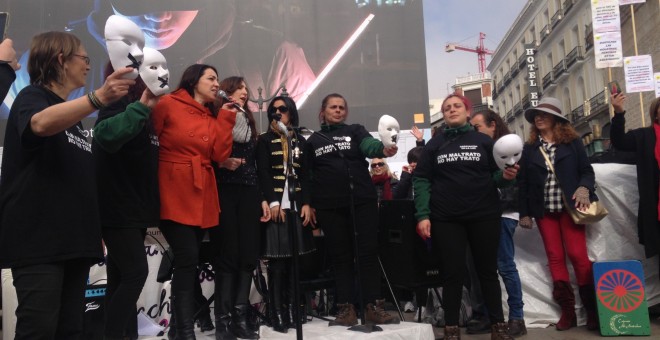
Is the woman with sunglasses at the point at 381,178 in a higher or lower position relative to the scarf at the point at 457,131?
lower

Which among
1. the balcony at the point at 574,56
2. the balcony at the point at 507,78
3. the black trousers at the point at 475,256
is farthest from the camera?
the balcony at the point at 507,78

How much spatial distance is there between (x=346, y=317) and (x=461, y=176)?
1225mm

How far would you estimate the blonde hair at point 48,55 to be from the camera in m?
2.06

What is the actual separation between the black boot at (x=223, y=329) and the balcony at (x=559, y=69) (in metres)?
31.4

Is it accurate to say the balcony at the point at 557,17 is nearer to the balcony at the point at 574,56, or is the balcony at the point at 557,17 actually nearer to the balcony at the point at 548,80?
the balcony at the point at 574,56

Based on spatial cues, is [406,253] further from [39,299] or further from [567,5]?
[567,5]

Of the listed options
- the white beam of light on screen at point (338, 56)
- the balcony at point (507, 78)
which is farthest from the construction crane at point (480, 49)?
the white beam of light on screen at point (338, 56)

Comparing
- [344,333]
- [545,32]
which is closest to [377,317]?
[344,333]

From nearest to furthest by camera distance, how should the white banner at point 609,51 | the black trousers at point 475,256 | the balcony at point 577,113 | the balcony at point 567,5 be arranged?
the black trousers at point 475,256 → the white banner at point 609,51 → the balcony at point 577,113 → the balcony at point 567,5

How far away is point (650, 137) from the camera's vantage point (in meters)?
4.28

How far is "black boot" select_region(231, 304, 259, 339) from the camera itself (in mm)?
3114

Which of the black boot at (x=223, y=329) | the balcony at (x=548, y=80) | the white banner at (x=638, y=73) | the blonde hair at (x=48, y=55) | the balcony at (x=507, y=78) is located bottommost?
the black boot at (x=223, y=329)

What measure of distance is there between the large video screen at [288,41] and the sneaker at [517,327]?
7686 millimetres

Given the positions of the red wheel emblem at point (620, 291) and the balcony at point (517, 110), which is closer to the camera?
the red wheel emblem at point (620, 291)
